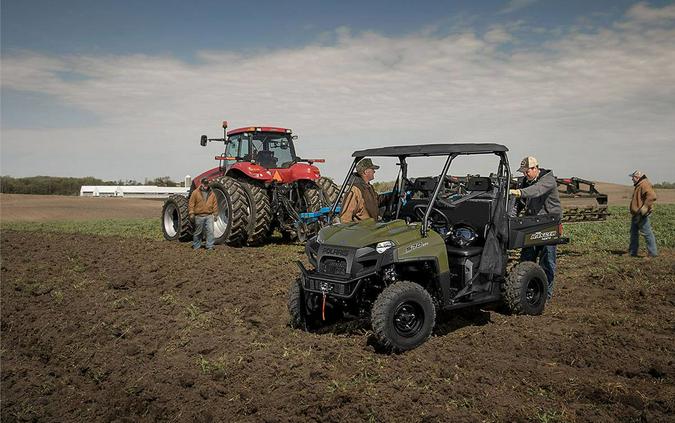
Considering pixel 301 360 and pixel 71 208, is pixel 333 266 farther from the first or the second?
pixel 71 208

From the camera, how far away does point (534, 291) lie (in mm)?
7434

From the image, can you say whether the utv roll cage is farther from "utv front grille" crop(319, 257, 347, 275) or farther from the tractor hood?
"utv front grille" crop(319, 257, 347, 275)

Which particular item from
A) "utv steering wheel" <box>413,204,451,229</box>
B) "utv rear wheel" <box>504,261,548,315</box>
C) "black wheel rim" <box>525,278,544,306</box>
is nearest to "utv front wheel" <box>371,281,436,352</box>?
"utv steering wheel" <box>413,204,451,229</box>

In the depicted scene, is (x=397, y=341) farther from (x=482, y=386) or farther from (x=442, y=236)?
(x=442, y=236)

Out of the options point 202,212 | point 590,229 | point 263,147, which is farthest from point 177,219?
point 590,229

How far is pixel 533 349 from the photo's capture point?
5961 mm

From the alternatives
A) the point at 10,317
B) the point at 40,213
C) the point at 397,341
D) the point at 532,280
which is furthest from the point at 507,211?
the point at 40,213

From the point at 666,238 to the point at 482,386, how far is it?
11523mm

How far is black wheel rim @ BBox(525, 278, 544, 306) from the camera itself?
7344 millimetres

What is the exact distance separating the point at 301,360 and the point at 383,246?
1295mm

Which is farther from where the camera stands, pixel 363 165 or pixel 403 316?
pixel 363 165

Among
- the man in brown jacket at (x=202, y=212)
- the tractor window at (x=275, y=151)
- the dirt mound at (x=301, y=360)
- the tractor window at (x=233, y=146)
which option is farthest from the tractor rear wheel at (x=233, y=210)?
the dirt mound at (x=301, y=360)

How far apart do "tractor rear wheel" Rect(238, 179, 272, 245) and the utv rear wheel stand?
682 cm

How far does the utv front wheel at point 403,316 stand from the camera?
571 cm
